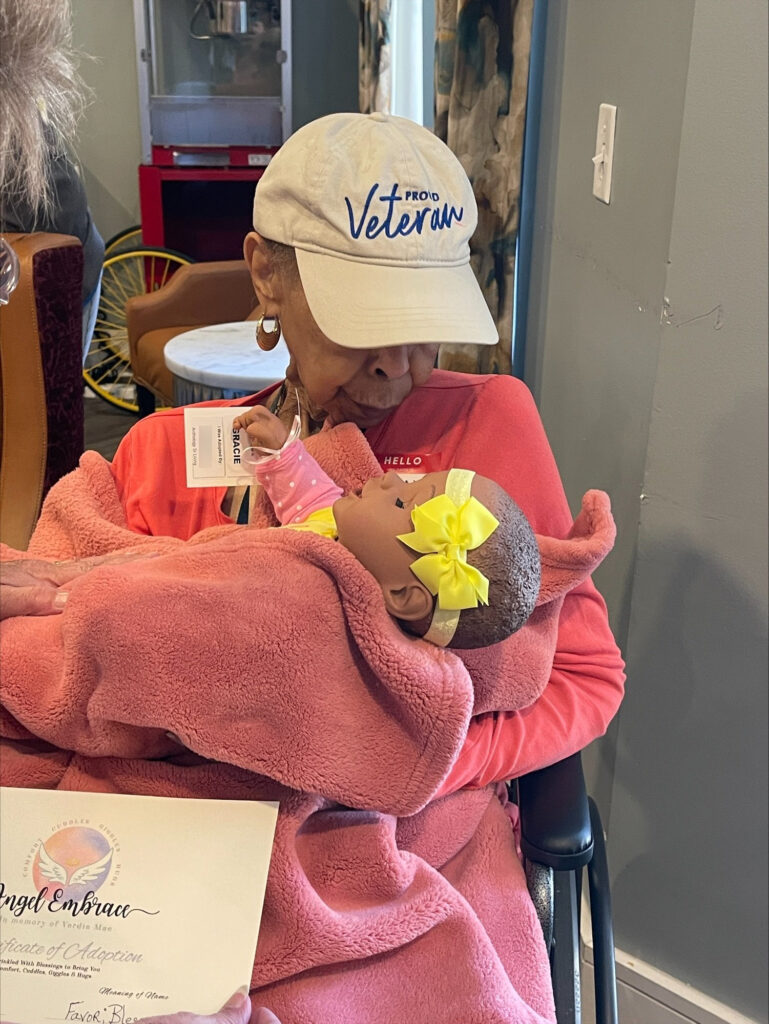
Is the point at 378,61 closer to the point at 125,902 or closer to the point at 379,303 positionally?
the point at 379,303

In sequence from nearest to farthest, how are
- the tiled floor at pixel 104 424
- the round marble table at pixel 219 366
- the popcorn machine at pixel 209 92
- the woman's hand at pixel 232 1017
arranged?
the woman's hand at pixel 232 1017
the round marble table at pixel 219 366
the popcorn machine at pixel 209 92
the tiled floor at pixel 104 424

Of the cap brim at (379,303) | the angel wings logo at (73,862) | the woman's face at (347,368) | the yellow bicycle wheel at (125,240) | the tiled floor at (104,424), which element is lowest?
the tiled floor at (104,424)

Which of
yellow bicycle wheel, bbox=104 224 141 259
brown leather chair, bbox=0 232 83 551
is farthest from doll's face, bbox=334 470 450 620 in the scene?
yellow bicycle wheel, bbox=104 224 141 259

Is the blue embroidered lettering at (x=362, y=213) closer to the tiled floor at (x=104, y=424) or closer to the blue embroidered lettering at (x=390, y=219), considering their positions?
the blue embroidered lettering at (x=390, y=219)

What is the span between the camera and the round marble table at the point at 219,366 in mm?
2355

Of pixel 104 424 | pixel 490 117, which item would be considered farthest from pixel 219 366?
pixel 104 424

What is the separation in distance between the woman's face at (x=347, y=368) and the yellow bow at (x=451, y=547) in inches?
9.9

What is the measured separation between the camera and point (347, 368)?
1.06m

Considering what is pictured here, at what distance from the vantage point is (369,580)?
2.89 feet

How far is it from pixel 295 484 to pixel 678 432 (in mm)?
545

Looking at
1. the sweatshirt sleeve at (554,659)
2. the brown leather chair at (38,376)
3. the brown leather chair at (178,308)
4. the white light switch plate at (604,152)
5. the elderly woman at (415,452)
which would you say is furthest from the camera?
the brown leather chair at (178,308)

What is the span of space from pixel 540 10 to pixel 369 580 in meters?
1.38

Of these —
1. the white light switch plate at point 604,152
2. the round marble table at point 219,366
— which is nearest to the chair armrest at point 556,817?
the white light switch plate at point 604,152

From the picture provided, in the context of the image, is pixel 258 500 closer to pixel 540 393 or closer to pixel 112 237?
pixel 540 393
